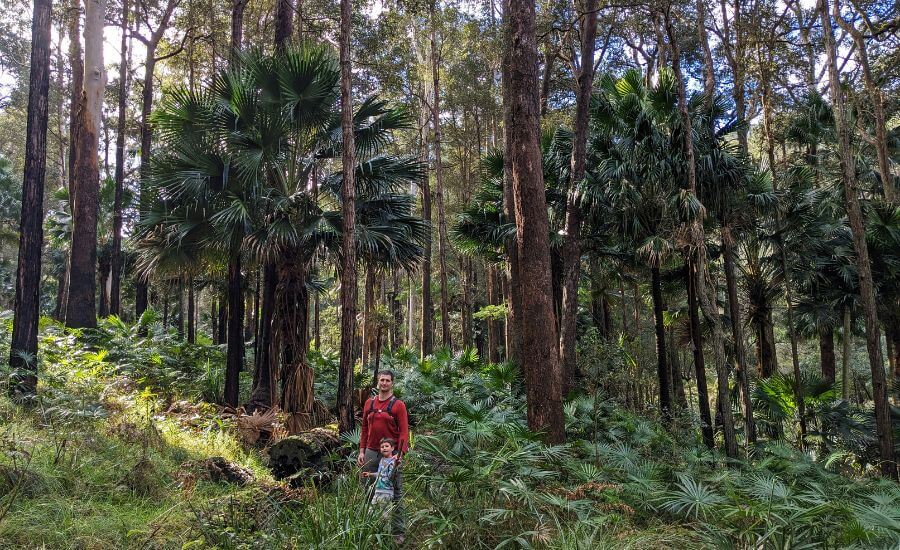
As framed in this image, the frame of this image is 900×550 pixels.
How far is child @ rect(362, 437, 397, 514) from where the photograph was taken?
4914mm

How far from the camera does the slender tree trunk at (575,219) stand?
42.0ft

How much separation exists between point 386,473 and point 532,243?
3911 millimetres

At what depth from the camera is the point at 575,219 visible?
44.4ft

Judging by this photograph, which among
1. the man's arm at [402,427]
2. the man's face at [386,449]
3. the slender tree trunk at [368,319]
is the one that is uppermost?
the slender tree trunk at [368,319]

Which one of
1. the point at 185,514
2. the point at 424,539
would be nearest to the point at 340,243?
the point at 185,514

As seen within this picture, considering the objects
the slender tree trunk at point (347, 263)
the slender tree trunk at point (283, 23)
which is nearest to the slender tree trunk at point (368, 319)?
the slender tree trunk at point (347, 263)

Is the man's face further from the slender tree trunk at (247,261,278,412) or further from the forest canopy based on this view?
the slender tree trunk at (247,261,278,412)

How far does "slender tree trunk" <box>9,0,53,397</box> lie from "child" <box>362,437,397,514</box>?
631 cm

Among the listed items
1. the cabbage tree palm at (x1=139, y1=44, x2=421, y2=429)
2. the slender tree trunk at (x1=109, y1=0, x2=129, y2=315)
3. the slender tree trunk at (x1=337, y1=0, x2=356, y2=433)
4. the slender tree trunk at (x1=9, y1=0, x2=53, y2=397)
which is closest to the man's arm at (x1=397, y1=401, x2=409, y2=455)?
the slender tree trunk at (x1=337, y1=0, x2=356, y2=433)

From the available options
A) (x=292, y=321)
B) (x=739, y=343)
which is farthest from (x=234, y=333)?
(x=739, y=343)

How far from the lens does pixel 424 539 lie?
14.3 ft

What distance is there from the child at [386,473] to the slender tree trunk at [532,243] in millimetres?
2733

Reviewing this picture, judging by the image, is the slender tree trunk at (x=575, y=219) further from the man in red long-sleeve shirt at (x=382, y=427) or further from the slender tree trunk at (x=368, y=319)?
the man in red long-sleeve shirt at (x=382, y=427)

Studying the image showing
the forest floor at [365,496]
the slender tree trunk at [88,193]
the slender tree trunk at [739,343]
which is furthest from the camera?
the slender tree trunk at [88,193]
